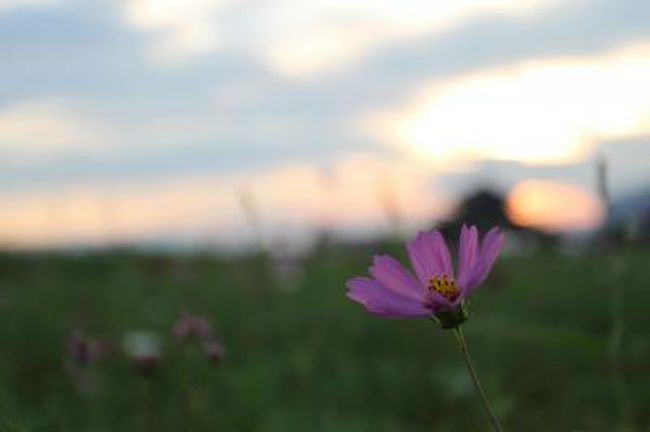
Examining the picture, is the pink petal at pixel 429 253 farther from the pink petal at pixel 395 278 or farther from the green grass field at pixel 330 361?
the green grass field at pixel 330 361

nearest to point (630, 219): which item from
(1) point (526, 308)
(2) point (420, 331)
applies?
(2) point (420, 331)

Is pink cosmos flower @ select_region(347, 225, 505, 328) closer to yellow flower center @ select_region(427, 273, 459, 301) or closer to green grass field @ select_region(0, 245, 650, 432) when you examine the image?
yellow flower center @ select_region(427, 273, 459, 301)

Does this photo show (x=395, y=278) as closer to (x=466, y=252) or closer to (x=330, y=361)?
(x=466, y=252)

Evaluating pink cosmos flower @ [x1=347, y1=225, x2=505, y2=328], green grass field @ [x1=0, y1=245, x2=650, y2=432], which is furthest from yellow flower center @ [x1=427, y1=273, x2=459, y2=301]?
green grass field @ [x1=0, y1=245, x2=650, y2=432]

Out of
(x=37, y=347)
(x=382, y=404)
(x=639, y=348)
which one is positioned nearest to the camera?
(x=382, y=404)

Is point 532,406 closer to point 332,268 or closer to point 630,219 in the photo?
point 630,219
